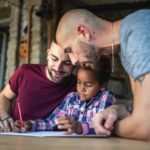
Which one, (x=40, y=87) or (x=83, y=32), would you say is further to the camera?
(x=40, y=87)

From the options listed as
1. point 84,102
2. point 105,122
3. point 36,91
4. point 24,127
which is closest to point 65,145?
point 105,122

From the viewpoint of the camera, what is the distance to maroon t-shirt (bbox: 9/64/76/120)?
183 centimetres

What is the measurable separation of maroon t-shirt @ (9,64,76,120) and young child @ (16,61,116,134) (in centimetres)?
6

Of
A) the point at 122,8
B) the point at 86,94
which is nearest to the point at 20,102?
the point at 86,94

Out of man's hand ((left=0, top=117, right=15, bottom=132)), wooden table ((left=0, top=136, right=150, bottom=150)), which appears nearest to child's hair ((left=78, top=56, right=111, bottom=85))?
man's hand ((left=0, top=117, right=15, bottom=132))

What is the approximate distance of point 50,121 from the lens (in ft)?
5.38

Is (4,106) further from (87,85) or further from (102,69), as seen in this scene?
(102,69)

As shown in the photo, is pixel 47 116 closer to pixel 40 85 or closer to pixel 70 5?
pixel 40 85

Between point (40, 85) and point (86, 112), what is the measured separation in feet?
1.33

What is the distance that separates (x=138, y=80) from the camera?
41.0 inches

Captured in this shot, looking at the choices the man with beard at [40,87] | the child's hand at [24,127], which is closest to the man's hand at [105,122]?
the child's hand at [24,127]

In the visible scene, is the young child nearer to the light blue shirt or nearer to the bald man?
the bald man

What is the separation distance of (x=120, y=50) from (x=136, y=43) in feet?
0.55

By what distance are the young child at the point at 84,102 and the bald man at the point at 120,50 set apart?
0.59 feet
